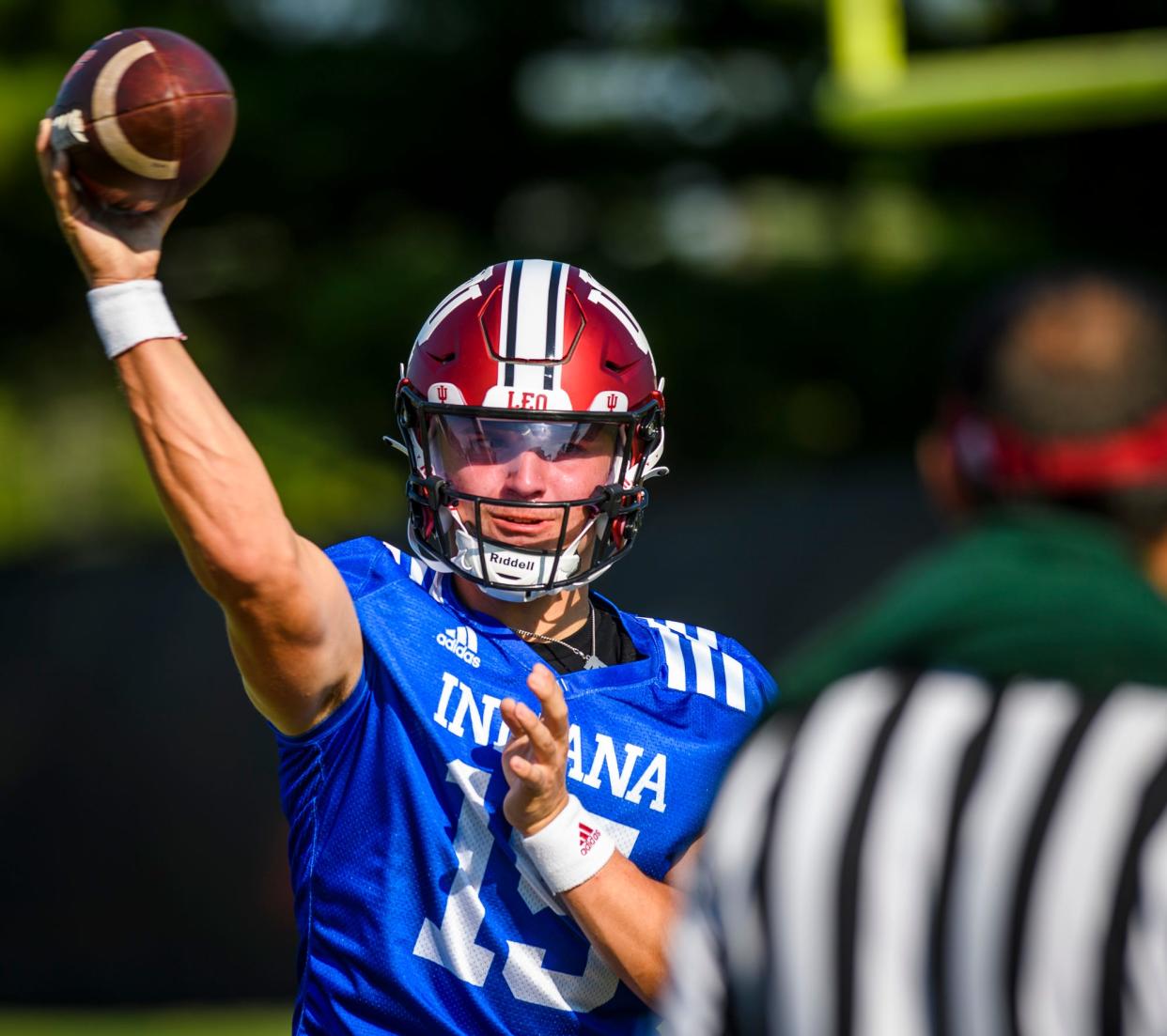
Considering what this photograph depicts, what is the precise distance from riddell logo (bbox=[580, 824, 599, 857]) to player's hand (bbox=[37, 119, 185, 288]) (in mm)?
998

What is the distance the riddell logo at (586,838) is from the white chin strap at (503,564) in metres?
0.44

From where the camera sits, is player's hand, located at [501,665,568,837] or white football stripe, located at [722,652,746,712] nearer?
player's hand, located at [501,665,568,837]

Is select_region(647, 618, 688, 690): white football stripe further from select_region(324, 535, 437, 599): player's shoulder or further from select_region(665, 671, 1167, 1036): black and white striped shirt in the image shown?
select_region(665, 671, 1167, 1036): black and white striped shirt

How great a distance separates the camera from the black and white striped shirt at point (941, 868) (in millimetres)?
1676

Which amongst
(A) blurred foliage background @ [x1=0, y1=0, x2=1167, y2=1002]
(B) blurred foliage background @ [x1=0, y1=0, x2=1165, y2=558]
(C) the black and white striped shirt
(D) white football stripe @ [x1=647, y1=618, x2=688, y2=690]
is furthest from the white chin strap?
→ (B) blurred foliage background @ [x1=0, y1=0, x2=1165, y2=558]

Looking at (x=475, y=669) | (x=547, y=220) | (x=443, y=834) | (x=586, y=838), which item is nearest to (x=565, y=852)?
(x=586, y=838)

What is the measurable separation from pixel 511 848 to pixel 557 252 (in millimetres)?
10329

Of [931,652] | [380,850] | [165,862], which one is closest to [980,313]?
[931,652]

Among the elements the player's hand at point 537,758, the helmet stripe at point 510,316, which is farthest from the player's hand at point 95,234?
the player's hand at point 537,758

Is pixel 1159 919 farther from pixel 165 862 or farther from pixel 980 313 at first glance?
pixel 165 862

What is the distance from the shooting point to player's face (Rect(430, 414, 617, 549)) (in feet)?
9.51

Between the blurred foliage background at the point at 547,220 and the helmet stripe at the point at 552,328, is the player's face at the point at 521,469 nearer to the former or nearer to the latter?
the helmet stripe at the point at 552,328

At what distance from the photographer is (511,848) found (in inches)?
107

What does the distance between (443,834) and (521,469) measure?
1.98 ft
